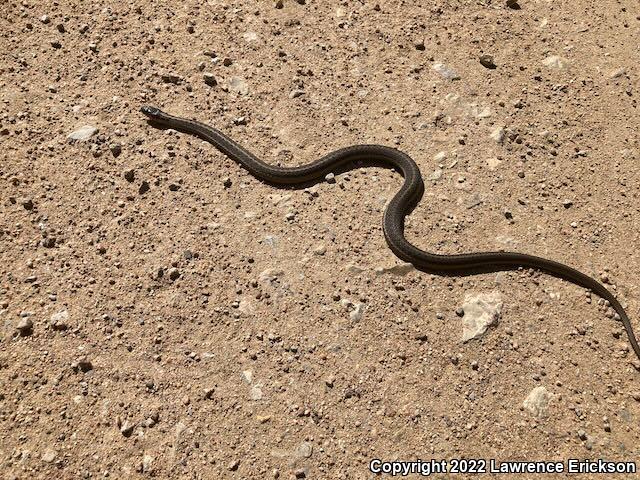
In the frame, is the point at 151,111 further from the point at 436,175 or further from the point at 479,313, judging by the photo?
the point at 479,313

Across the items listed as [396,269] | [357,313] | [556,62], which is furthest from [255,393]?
[556,62]

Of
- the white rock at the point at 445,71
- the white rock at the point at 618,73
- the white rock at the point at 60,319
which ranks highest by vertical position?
the white rock at the point at 618,73

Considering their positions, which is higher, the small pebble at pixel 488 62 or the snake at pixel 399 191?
the small pebble at pixel 488 62

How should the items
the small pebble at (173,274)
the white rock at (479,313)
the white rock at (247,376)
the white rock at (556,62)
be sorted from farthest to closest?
1. the white rock at (556,62)
2. the small pebble at (173,274)
3. the white rock at (479,313)
4. the white rock at (247,376)

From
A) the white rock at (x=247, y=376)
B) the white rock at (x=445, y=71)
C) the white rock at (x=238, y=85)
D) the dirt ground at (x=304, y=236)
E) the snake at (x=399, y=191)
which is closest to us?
the dirt ground at (x=304, y=236)

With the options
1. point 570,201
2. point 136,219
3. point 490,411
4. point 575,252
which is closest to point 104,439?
point 136,219

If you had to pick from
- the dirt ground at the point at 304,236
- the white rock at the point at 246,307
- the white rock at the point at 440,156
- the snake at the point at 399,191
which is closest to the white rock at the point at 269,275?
the dirt ground at the point at 304,236

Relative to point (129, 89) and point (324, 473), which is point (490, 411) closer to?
point (324, 473)

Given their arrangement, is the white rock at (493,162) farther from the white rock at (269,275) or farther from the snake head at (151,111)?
the snake head at (151,111)
